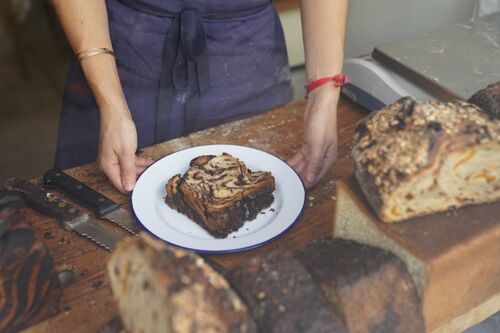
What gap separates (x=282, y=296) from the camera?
3.05ft

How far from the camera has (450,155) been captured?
1012mm

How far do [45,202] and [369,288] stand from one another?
863 mm

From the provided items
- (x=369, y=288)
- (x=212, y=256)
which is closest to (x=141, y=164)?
(x=212, y=256)

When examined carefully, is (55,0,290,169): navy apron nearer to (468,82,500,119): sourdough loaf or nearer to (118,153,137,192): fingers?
(118,153,137,192): fingers

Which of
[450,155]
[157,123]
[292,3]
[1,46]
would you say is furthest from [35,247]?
[1,46]

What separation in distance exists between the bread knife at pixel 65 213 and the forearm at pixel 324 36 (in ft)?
2.77

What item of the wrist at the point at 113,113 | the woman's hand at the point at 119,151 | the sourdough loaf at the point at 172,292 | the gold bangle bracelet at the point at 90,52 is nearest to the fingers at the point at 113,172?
the woman's hand at the point at 119,151

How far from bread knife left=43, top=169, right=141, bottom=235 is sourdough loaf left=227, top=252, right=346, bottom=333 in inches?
20.0

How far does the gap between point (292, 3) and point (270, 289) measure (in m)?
2.82

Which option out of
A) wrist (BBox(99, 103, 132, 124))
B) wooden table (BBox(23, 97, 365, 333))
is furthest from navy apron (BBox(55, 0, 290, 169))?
wrist (BBox(99, 103, 132, 124))

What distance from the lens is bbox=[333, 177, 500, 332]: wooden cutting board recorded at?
0.99 meters

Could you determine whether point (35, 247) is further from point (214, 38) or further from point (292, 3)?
point (292, 3)

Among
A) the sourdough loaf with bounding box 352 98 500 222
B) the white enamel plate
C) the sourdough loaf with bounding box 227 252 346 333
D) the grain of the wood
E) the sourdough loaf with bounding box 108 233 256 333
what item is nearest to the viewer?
the sourdough loaf with bounding box 108 233 256 333

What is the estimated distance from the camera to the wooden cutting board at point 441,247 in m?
0.99
